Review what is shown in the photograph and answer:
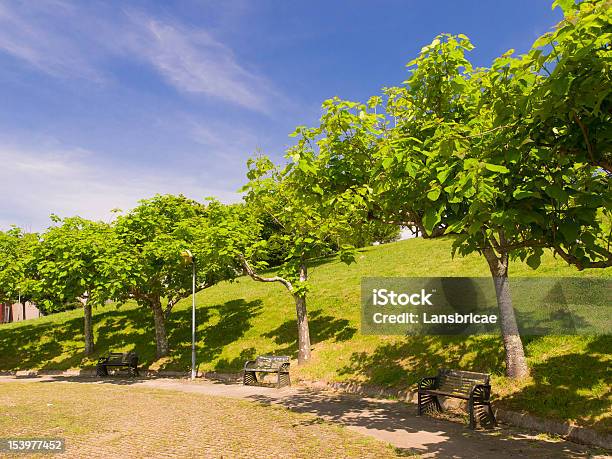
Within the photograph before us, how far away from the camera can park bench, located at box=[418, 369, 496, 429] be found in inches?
399

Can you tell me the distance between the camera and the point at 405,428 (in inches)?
402

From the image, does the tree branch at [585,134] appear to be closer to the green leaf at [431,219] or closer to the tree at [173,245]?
the green leaf at [431,219]

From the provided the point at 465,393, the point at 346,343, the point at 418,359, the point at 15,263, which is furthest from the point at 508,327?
the point at 15,263

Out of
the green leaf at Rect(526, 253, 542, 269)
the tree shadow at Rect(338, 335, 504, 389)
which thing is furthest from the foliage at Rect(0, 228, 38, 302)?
the green leaf at Rect(526, 253, 542, 269)

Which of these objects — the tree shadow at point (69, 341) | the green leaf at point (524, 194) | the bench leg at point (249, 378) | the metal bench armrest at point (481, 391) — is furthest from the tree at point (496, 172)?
the tree shadow at point (69, 341)

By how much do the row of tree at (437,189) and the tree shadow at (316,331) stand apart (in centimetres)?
196

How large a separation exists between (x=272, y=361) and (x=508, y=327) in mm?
8300

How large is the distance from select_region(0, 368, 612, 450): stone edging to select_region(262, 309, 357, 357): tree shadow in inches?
104

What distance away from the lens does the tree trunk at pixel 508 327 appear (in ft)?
38.5

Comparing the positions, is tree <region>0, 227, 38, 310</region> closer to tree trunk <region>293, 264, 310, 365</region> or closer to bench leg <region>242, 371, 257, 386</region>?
bench leg <region>242, 371, 257, 386</region>

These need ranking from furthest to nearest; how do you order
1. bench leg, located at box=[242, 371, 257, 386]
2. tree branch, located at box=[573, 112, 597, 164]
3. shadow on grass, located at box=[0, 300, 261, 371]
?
1. shadow on grass, located at box=[0, 300, 261, 371]
2. bench leg, located at box=[242, 371, 257, 386]
3. tree branch, located at box=[573, 112, 597, 164]

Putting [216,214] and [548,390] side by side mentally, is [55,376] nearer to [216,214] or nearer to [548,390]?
[216,214]

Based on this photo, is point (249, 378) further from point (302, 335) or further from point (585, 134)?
point (585, 134)

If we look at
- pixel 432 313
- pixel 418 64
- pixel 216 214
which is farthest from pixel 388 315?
pixel 418 64
